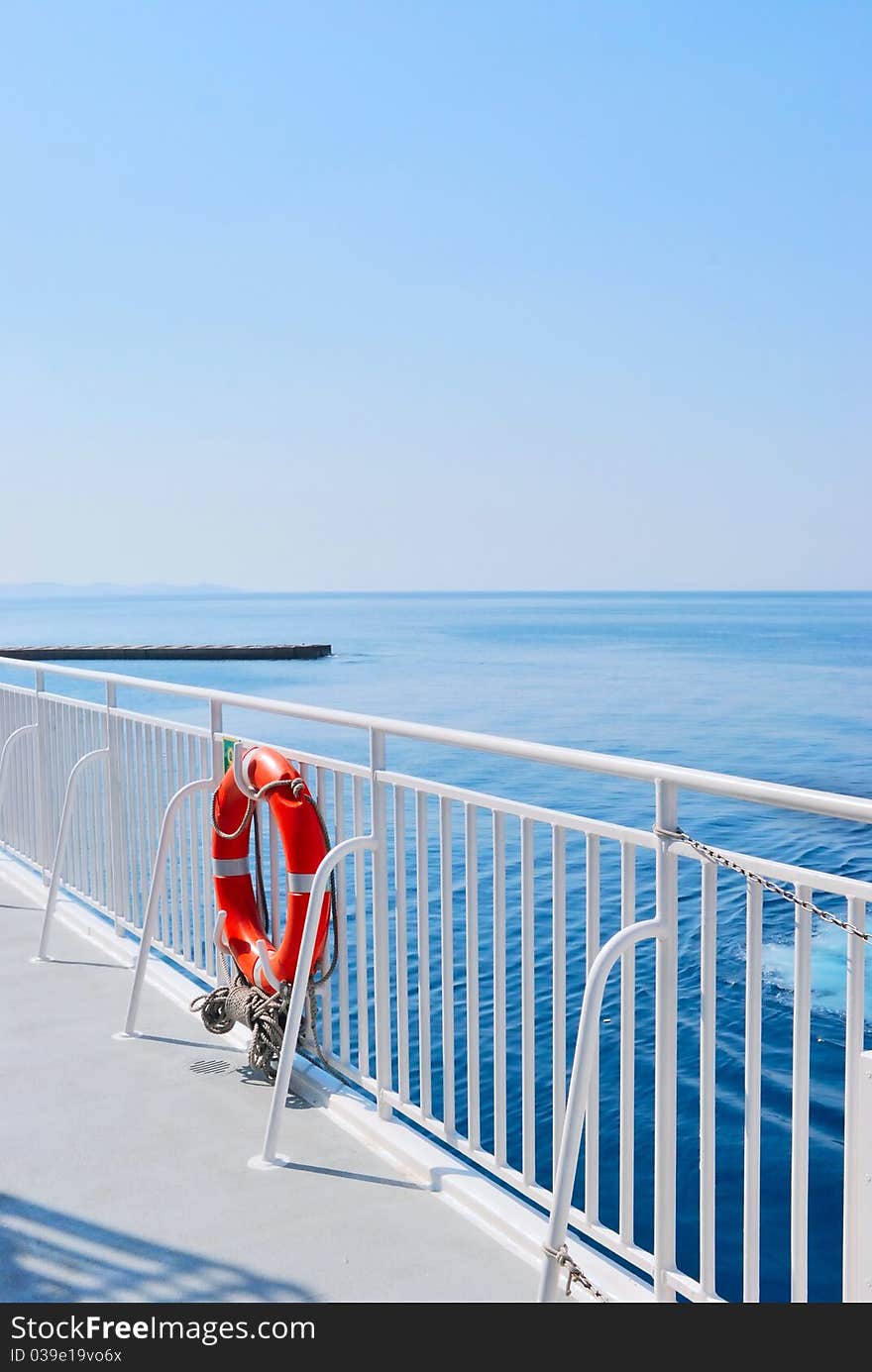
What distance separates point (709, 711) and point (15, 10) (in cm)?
2249

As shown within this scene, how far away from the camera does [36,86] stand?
17469 millimetres

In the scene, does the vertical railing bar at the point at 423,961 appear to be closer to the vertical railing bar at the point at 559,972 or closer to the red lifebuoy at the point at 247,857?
the red lifebuoy at the point at 247,857

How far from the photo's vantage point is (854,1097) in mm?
1478

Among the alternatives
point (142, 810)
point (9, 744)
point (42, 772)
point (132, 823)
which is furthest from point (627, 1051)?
point (9, 744)

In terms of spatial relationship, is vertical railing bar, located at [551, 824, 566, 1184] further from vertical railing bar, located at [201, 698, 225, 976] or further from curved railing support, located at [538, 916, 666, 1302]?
vertical railing bar, located at [201, 698, 225, 976]

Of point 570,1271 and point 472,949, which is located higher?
point 472,949

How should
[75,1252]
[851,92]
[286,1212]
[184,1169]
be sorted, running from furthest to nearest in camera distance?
[851,92], [184,1169], [286,1212], [75,1252]

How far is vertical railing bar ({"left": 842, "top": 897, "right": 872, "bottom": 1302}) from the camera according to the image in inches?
57.8

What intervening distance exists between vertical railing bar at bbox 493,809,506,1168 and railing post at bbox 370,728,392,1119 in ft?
1.10

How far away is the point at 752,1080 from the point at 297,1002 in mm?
1155

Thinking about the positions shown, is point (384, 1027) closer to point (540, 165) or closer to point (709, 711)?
point (709, 711)

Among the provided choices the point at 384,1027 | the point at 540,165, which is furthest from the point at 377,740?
the point at 540,165

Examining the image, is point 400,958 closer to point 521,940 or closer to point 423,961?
point 423,961

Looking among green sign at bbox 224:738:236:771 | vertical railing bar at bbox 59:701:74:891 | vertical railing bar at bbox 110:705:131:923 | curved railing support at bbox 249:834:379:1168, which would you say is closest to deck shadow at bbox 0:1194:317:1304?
curved railing support at bbox 249:834:379:1168
